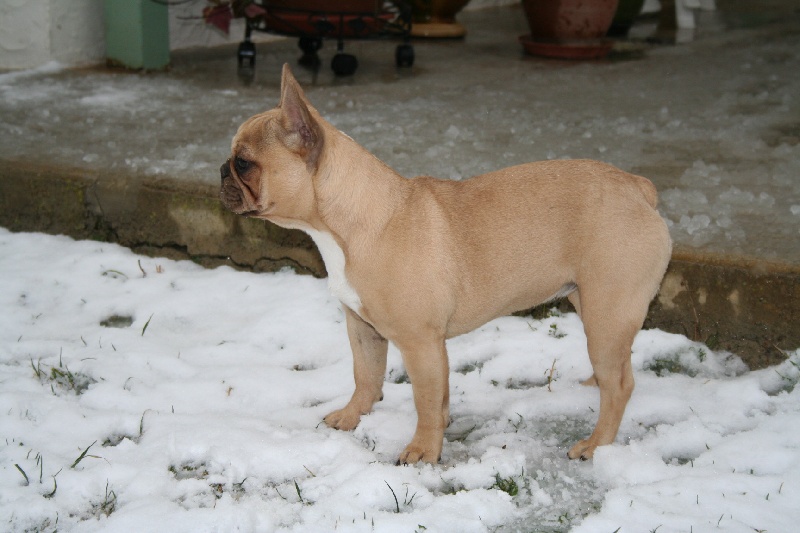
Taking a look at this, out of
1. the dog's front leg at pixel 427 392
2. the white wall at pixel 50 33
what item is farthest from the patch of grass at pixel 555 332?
the white wall at pixel 50 33

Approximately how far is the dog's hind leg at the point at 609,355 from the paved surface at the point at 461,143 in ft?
2.63

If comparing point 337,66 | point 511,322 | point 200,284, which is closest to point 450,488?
point 511,322

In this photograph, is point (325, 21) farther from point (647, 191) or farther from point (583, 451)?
point (583, 451)

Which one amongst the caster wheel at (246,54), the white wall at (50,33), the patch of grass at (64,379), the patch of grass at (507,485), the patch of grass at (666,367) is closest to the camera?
the patch of grass at (507,485)

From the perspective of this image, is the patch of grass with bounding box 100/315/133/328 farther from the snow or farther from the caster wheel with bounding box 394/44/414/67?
the caster wheel with bounding box 394/44/414/67

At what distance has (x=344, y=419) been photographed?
2992mm

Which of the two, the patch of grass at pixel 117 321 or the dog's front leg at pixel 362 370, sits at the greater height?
the dog's front leg at pixel 362 370

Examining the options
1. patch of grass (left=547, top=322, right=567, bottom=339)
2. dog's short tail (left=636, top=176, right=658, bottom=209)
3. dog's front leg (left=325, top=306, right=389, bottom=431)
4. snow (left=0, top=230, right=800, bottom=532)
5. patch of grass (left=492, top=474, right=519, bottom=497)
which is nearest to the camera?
snow (left=0, top=230, right=800, bottom=532)

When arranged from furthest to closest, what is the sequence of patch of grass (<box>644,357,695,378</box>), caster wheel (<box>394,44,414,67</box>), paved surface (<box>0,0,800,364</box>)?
1. caster wheel (<box>394,44,414,67</box>)
2. paved surface (<box>0,0,800,364</box>)
3. patch of grass (<box>644,357,695,378</box>)

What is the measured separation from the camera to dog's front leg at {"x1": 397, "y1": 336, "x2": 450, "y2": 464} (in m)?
2.69

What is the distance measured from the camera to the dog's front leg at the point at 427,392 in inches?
106

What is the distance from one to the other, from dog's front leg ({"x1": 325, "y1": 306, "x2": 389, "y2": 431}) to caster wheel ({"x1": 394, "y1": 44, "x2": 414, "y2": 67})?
4.60 meters

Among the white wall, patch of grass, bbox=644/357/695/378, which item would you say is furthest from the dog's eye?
the white wall

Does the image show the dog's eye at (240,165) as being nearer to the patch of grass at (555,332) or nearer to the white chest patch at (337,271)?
the white chest patch at (337,271)
